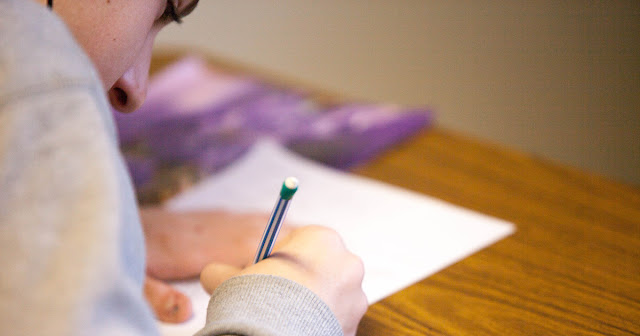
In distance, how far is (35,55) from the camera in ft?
0.97

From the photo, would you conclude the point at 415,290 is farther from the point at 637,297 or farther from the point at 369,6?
the point at 369,6

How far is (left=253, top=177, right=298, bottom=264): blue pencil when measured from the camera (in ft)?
1.31

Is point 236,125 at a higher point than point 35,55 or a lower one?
lower

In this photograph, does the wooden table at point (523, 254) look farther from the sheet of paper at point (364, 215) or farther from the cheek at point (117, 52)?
the cheek at point (117, 52)

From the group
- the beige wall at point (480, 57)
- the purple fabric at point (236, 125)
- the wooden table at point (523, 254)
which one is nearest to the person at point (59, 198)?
the wooden table at point (523, 254)

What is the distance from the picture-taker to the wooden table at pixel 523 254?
451 millimetres

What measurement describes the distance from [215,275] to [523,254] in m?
0.25

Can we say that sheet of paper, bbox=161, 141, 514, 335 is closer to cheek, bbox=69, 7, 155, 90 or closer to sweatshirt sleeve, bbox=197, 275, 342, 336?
sweatshirt sleeve, bbox=197, 275, 342, 336

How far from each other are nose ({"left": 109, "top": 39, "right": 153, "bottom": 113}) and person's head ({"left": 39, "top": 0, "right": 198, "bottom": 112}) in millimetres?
10

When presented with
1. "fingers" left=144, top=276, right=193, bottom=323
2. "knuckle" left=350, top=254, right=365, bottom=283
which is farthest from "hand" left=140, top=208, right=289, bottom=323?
"knuckle" left=350, top=254, right=365, bottom=283

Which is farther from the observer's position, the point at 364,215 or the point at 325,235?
the point at 364,215

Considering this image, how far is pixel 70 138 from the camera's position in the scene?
11.4 inches

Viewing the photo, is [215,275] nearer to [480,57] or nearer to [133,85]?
[133,85]

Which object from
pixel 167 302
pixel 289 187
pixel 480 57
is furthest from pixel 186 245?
pixel 480 57
